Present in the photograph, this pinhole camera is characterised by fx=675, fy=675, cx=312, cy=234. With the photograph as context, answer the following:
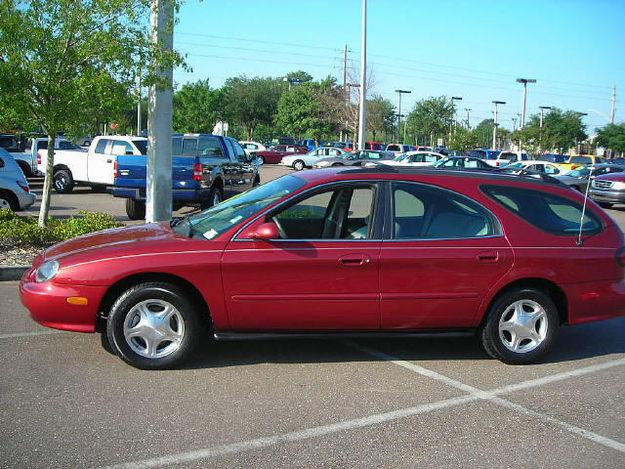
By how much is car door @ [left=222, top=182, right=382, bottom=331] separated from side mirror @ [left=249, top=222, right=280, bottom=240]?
64mm

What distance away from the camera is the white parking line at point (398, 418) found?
3.79 m

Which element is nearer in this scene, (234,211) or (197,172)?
(234,211)

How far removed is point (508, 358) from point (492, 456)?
5.88 ft

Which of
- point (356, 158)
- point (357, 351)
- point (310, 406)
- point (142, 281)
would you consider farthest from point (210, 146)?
point (356, 158)

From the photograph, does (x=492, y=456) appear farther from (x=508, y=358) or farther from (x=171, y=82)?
(x=171, y=82)

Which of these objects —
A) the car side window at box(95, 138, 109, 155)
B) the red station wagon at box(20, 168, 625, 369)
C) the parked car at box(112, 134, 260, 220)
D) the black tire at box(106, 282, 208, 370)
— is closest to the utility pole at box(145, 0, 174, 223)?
the parked car at box(112, 134, 260, 220)

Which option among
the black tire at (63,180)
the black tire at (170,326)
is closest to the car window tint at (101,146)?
the black tire at (63,180)

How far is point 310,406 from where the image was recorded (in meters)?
4.61

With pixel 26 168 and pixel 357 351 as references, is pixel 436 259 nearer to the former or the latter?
pixel 357 351

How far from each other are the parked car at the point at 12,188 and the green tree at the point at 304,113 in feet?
178

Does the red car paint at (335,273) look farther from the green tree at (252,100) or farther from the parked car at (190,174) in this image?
the green tree at (252,100)

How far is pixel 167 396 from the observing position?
15.4ft

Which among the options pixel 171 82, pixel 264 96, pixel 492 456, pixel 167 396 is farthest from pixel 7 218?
pixel 264 96

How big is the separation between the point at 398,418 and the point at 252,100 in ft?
234
